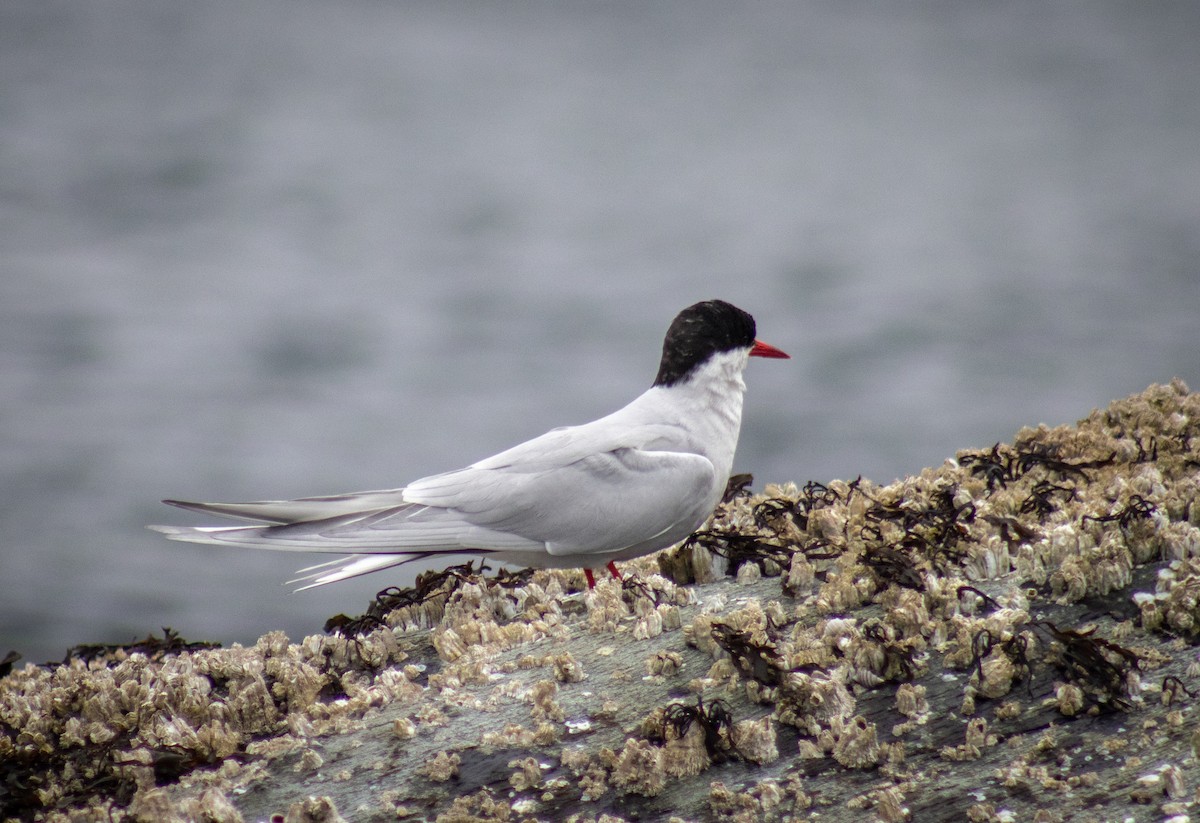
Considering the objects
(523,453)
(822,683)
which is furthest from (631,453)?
(822,683)

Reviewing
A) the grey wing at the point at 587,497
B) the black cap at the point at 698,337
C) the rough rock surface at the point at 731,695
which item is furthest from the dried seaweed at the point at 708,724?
the black cap at the point at 698,337

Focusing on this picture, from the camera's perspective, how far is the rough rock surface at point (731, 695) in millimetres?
3123

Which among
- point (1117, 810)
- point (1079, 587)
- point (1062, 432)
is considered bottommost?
point (1117, 810)

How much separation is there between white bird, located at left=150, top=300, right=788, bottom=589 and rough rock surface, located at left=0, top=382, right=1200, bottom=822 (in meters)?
0.21

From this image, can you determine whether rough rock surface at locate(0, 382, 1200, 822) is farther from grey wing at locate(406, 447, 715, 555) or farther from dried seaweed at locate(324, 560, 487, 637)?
grey wing at locate(406, 447, 715, 555)

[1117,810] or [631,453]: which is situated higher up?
[631,453]

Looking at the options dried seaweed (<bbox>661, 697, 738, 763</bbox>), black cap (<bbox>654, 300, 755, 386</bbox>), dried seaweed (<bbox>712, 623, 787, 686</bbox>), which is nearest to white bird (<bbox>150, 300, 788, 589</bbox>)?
black cap (<bbox>654, 300, 755, 386</bbox>)

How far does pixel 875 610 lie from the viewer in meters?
3.89

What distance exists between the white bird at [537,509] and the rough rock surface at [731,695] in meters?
0.21

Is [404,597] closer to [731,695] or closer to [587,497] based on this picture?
[587,497]

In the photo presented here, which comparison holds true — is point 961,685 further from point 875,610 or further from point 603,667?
point 603,667

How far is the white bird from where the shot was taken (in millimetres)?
4512

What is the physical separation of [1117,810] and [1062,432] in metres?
2.82

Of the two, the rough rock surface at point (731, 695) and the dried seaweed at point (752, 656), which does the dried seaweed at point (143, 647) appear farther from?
the dried seaweed at point (752, 656)
